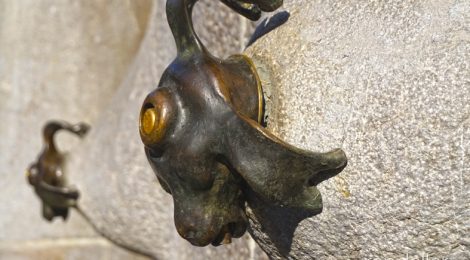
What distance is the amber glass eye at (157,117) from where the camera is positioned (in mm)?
881

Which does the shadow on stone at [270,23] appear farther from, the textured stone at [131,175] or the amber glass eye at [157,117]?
the textured stone at [131,175]

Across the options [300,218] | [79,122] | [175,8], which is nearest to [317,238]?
[300,218]

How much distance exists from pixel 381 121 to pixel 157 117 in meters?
0.22

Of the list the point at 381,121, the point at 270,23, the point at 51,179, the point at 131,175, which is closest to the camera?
the point at 381,121

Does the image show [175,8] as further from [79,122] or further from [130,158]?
[79,122]

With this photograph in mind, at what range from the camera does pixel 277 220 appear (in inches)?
36.0

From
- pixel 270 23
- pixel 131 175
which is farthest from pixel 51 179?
pixel 270 23

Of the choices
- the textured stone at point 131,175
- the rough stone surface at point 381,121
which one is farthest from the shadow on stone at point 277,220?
the textured stone at point 131,175

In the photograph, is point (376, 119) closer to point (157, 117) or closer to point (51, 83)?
point (157, 117)

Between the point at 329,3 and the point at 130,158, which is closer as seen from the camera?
the point at 329,3

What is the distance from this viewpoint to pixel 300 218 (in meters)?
0.89

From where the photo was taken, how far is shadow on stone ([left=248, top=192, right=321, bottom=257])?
0.90 m

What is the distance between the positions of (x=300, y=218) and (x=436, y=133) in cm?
17

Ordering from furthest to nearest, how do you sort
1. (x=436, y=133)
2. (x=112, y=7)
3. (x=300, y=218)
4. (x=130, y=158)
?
(x=112, y=7), (x=130, y=158), (x=300, y=218), (x=436, y=133)
